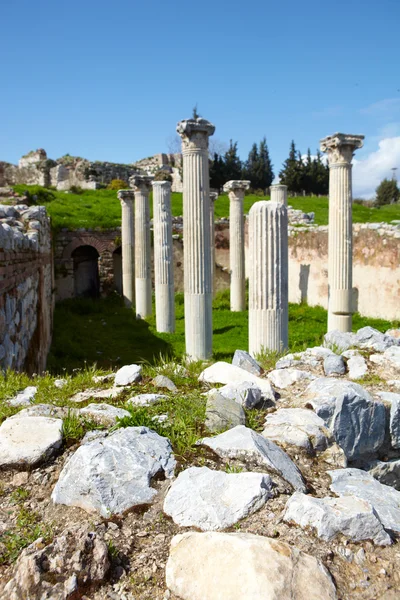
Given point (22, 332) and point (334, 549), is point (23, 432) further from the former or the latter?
point (22, 332)

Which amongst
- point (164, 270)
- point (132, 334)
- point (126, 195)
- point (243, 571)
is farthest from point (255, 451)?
point (126, 195)

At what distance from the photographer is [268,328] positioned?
7121 mm

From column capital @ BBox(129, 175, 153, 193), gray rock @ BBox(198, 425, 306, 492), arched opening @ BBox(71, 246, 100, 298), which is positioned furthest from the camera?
arched opening @ BBox(71, 246, 100, 298)

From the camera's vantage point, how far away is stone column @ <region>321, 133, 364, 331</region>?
10.5 metres

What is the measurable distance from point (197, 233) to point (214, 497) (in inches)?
296

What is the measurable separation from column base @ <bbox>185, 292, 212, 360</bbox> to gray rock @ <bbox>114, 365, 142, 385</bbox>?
5.61m

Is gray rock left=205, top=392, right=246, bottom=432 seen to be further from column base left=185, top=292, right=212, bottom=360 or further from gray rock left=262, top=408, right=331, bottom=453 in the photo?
column base left=185, top=292, right=212, bottom=360

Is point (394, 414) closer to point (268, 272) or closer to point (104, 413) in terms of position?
point (104, 413)

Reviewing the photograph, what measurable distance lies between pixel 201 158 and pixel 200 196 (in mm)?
688

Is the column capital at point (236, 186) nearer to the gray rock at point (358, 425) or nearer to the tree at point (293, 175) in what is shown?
the gray rock at point (358, 425)

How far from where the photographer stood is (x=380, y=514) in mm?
2506

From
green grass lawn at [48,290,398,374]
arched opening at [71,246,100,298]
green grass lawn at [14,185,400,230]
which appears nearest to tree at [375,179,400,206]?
green grass lawn at [14,185,400,230]

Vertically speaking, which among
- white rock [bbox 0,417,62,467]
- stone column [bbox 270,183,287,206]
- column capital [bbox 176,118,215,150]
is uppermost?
column capital [bbox 176,118,215,150]

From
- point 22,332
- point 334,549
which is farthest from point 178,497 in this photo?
point 22,332
